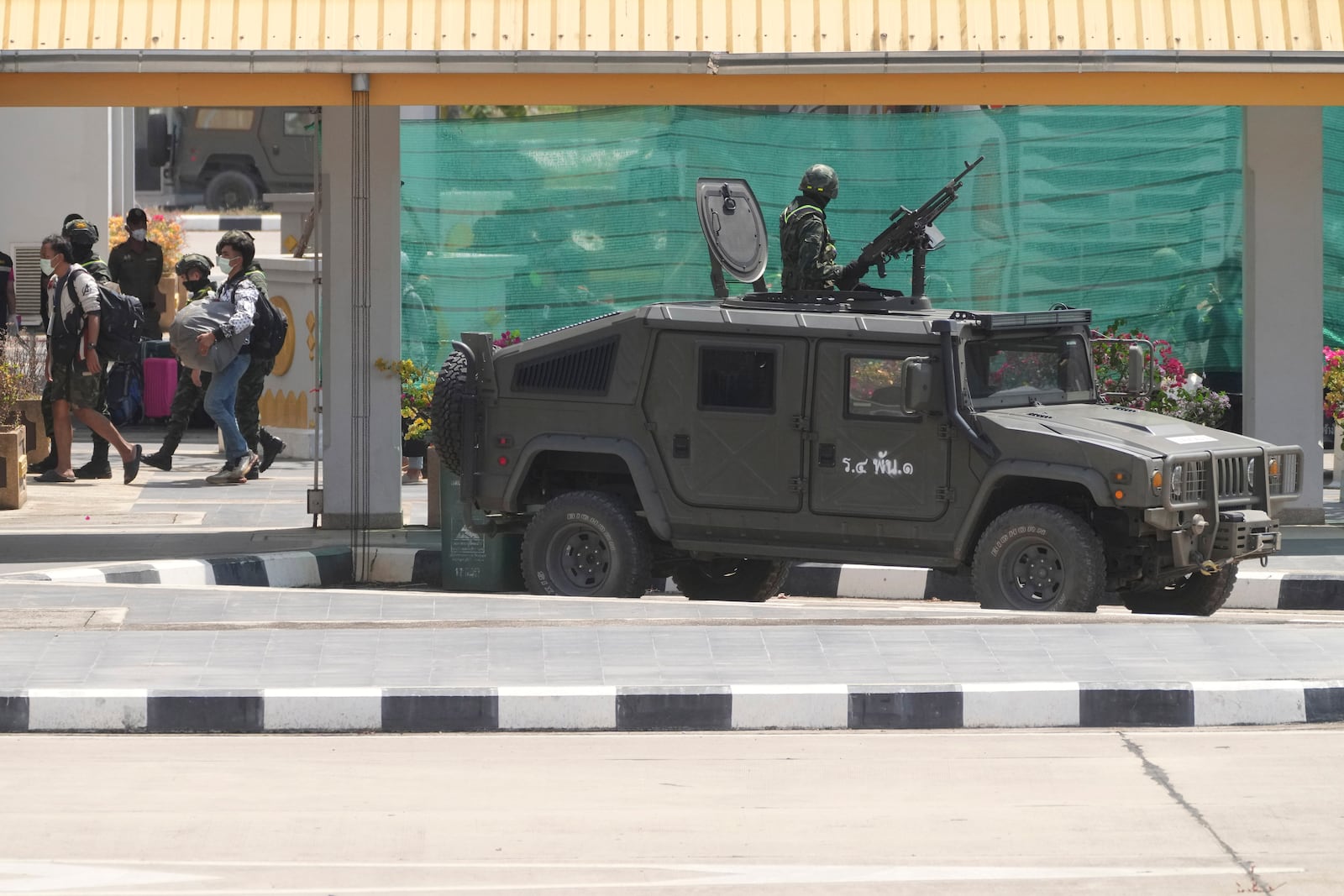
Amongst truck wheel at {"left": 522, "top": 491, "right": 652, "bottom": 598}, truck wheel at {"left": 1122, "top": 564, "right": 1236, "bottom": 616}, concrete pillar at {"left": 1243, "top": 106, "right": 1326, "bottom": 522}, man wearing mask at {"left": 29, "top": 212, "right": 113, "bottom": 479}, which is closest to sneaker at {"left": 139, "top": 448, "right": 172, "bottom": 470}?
man wearing mask at {"left": 29, "top": 212, "right": 113, "bottom": 479}

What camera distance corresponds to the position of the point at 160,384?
785 inches

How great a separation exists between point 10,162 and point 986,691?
755 inches

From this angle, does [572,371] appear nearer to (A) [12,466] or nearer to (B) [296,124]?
(A) [12,466]

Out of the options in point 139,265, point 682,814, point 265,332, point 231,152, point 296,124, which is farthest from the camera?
point 231,152

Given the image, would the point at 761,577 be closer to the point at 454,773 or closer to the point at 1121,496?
the point at 1121,496

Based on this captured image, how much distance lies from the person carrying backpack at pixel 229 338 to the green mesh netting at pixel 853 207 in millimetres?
1609

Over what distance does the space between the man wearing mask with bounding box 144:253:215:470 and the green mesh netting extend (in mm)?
2560

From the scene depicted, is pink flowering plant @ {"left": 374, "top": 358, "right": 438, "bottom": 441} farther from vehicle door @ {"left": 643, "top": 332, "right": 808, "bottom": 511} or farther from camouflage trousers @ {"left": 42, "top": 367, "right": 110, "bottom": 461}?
vehicle door @ {"left": 643, "top": 332, "right": 808, "bottom": 511}

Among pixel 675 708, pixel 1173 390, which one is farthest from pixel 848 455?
pixel 1173 390

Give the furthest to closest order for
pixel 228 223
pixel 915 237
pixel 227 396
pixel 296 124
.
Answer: pixel 296 124 → pixel 228 223 → pixel 227 396 → pixel 915 237

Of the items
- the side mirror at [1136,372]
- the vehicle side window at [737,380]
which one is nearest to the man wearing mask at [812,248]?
the vehicle side window at [737,380]

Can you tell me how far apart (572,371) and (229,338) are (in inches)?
203

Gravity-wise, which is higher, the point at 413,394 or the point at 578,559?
the point at 413,394

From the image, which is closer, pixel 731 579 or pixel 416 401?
pixel 731 579
